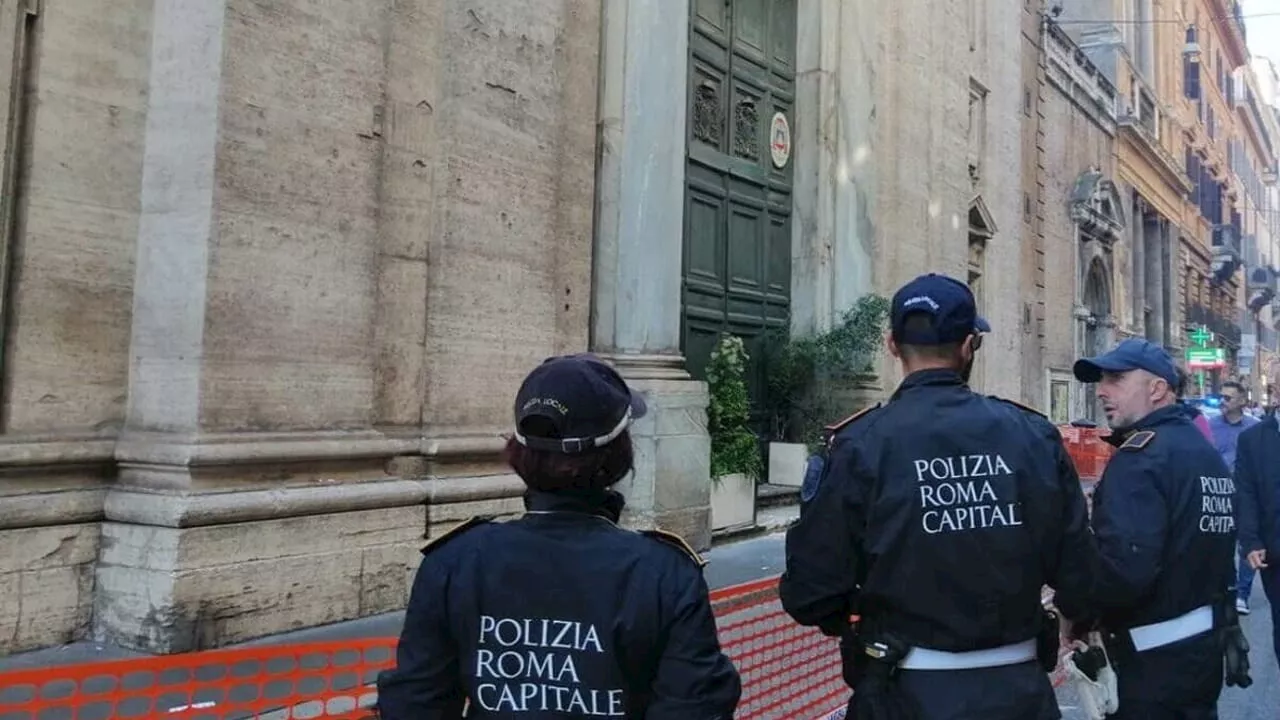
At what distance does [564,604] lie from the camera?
1838 mm

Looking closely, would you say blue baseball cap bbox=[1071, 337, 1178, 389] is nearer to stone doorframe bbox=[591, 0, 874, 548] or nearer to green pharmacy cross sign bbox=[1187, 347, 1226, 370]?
stone doorframe bbox=[591, 0, 874, 548]

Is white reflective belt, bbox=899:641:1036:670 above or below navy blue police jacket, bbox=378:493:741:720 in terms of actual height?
below

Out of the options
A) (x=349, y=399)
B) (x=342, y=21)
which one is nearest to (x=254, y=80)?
(x=342, y=21)

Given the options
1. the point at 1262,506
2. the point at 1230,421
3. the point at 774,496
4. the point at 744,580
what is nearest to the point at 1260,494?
the point at 1262,506

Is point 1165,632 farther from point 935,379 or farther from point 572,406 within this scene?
point 572,406

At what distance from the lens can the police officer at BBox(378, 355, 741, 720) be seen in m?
1.84

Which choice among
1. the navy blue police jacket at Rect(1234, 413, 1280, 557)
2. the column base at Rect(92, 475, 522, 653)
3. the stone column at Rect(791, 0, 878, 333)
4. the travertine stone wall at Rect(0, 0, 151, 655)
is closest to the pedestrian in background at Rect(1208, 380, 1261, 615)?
the navy blue police jacket at Rect(1234, 413, 1280, 557)

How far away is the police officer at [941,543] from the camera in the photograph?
2297mm

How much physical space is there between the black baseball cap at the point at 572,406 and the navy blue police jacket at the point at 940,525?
2.34 ft

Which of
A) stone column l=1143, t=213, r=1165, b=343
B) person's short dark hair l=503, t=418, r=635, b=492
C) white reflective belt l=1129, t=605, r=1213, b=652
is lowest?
white reflective belt l=1129, t=605, r=1213, b=652

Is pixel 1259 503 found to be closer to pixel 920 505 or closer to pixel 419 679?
pixel 920 505

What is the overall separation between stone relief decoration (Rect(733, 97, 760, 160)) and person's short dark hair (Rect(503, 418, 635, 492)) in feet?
30.6

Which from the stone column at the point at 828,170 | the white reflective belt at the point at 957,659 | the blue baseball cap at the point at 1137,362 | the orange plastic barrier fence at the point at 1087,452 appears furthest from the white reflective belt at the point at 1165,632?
the orange plastic barrier fence at the point at 1087,452

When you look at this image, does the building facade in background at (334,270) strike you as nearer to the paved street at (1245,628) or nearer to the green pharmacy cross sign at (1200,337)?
the paved street at (1245,628)
